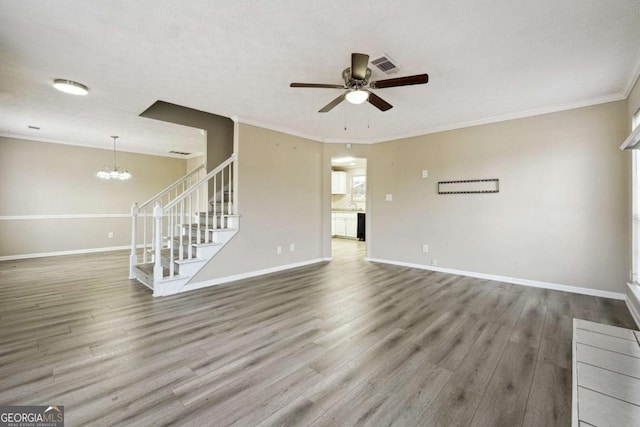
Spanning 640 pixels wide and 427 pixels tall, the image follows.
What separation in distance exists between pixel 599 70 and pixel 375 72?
7.56 feet

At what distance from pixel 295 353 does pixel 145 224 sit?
3556mm

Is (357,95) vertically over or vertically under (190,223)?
over

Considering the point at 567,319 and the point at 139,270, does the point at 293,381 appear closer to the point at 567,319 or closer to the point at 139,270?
the point at 567,319

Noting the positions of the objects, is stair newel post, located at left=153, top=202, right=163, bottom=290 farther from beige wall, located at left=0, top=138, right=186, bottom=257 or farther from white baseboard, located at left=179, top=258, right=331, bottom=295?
beige wall, located at left=0, top=138, right=186, bottom=257

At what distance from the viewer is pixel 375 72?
2.77 m

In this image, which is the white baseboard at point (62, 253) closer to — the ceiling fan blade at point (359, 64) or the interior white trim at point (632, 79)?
the ceiling fan blade at point (359, 64)

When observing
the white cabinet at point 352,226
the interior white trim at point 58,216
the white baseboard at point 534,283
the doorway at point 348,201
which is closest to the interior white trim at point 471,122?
the white baseboard at point 534,283

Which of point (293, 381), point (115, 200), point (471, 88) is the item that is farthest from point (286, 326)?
point (115, 200)

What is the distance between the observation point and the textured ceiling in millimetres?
1945

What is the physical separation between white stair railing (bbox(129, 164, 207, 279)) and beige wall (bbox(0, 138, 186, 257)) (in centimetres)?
70

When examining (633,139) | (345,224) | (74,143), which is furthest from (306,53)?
(345,224)

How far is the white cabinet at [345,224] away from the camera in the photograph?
9.03 meters

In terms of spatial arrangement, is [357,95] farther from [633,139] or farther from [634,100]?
[634,100]

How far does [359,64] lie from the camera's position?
2.16 m
